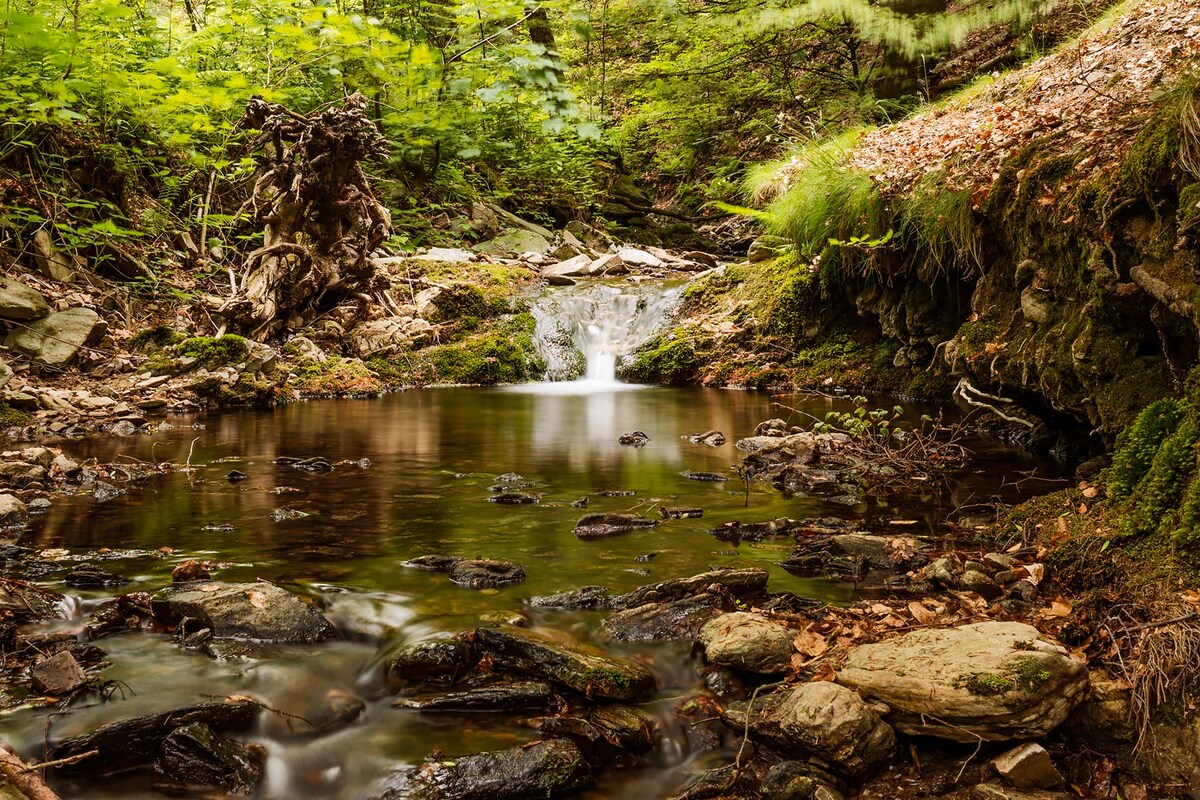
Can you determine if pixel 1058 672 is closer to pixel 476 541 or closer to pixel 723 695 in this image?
pixel 723 695

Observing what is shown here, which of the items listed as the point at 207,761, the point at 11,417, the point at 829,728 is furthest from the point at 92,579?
the point at 11,417

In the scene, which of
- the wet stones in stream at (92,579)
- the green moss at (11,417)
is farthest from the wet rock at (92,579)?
the green moss at (11,417)

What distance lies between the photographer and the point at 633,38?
2073 centimetres

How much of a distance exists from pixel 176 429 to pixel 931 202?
8079 millimetres

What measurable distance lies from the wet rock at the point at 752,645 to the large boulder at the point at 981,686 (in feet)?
0.88

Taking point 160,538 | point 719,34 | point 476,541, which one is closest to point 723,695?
point 476,541

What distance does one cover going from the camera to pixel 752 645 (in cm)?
270

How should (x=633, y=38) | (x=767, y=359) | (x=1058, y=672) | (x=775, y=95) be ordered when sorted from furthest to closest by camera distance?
1. (x=633, y=38)
2. (x=775, y=95)
3. (x=767, y=359)
4. (x=1058, y=672)

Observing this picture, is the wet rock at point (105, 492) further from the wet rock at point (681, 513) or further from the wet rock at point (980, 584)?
the wet rock at point (980, 584)

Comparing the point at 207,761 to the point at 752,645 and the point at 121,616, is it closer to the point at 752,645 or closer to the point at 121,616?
the point at 121,616

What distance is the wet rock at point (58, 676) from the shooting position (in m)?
2.49

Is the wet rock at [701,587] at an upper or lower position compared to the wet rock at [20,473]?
lower

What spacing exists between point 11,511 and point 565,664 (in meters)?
3.72

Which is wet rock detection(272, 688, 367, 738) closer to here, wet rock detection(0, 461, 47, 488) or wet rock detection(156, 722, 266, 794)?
wet rock detection(156, 722, 266, 794)
